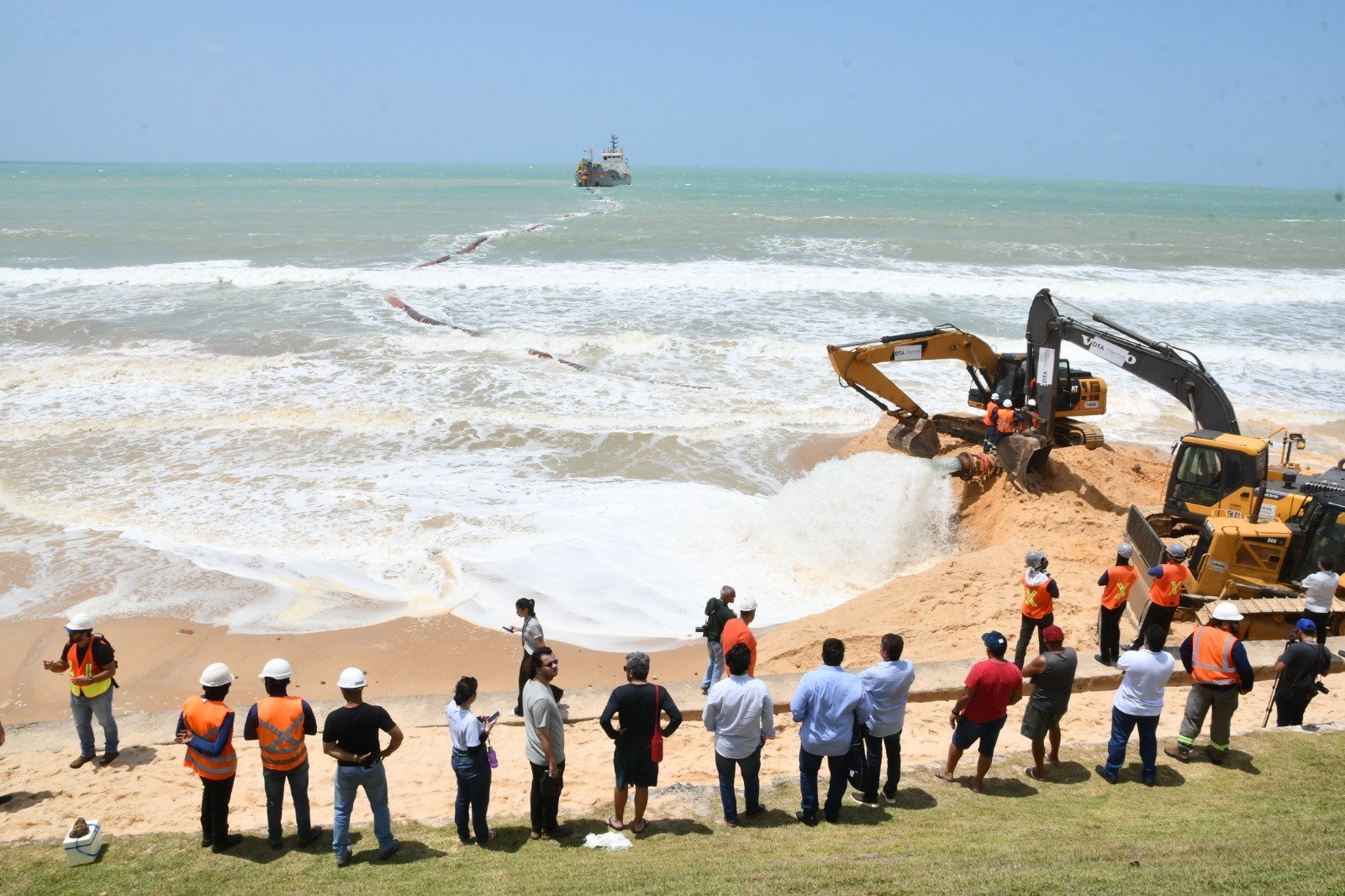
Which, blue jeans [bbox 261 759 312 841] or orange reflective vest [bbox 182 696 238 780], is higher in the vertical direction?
orange reflective vest [bbox 182 696 238 780]

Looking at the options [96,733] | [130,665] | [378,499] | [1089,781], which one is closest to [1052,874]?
[1089,781]

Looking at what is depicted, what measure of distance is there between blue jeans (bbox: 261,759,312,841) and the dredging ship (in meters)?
107

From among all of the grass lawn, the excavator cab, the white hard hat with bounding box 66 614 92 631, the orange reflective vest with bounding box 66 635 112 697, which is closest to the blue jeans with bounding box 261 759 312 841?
the grass lawn

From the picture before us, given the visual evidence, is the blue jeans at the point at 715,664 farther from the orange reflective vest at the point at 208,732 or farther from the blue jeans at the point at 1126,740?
the orange reflective vest at the point at 208,732

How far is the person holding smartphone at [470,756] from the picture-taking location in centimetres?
568

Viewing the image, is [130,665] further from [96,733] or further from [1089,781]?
[1089,781]

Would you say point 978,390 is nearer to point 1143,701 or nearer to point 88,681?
point 1143,701

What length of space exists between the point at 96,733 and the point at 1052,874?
7.56m

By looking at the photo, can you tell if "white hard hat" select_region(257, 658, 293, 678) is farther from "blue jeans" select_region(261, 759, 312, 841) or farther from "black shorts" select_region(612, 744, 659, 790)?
"black shorts" select_region(612, 744, 659, 790)

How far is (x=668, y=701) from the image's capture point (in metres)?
5.71

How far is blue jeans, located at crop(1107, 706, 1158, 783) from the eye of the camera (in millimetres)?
6395

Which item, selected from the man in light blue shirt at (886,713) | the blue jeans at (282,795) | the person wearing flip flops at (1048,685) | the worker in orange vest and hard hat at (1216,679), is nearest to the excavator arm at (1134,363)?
the worker in orange vest and hard hat at (1216,679)

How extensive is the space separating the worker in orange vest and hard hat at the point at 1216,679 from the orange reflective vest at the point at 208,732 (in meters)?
6.54

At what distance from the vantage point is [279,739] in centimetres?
580
